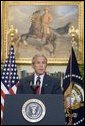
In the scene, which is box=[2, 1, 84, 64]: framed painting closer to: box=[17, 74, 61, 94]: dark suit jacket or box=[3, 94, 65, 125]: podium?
box=[17, 74, 61, 94]: dark suit jacket

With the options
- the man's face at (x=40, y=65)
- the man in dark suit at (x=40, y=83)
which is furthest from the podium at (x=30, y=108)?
the man's face at (x=40, y=65)

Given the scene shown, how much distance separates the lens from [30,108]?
10.7ft

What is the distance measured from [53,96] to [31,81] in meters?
1.36

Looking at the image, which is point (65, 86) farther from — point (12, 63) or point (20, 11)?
point (20, 11)

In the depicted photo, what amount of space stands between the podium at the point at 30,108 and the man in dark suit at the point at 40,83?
88 cm

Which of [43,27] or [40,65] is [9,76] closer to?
[43,27]

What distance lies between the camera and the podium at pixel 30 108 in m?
3.19

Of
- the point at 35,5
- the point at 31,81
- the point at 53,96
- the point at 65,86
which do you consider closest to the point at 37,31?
the point at 35,5

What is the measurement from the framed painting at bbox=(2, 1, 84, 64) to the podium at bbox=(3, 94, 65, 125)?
414 centimetres

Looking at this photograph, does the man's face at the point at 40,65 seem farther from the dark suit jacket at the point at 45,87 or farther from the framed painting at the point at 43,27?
the framed painting at the point at 43,27

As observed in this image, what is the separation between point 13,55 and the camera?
282 inches

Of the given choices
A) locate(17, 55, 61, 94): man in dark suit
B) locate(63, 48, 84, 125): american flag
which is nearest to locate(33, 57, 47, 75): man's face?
locate(17, 55, 61, 94): man in dark suit

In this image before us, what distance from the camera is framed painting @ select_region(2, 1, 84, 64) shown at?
24.6 ft

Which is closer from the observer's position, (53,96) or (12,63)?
(53,96)
